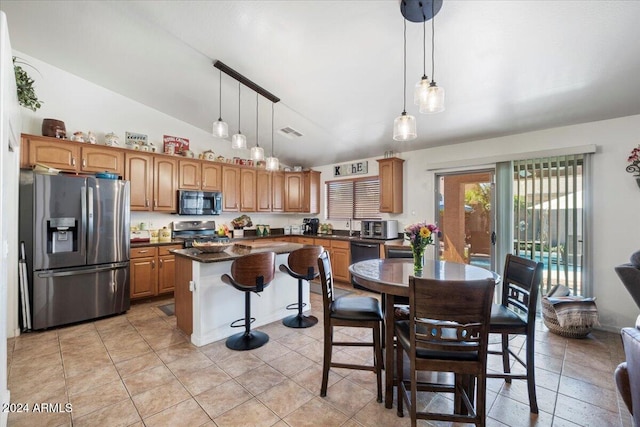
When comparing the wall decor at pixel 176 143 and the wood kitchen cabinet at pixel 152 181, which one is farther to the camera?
the wall decor at pixel 176 143

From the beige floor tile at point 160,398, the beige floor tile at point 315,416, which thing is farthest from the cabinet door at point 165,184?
the beige floor tile at point 315,416

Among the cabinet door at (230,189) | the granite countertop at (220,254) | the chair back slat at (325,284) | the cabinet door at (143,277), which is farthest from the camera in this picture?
the cabinet door at (230,189)

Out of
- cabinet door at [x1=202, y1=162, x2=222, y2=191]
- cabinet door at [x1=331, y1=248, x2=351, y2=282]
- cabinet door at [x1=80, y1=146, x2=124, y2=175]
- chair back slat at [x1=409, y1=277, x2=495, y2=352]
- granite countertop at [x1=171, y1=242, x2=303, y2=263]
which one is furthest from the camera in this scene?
cabinet door at [x1=331, y1=248, x2=351, y2=282]

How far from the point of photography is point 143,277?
13.3ft

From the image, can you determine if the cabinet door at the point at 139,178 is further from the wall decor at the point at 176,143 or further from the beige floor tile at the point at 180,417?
the beige floor tile at the point at 180,417

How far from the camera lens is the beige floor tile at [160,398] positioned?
189cm

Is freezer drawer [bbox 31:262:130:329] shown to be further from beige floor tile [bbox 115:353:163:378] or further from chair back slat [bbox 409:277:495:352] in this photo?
chair back slat [bbox 409:277:495:352]

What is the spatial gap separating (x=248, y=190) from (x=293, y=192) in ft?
3.43

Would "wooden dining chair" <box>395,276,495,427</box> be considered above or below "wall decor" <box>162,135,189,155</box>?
below

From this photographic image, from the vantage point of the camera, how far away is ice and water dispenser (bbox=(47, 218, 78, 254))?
320 centimetres

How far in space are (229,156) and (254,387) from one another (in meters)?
4.57

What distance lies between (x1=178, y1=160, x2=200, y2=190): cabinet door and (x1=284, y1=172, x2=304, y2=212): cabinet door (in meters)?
1.89

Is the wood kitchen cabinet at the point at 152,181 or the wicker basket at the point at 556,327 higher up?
the wood kitchen cabinet at the point at 152,181

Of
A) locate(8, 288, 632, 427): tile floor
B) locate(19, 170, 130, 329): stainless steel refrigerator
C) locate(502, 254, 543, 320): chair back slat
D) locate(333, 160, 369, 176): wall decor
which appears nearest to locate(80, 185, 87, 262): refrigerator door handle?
locate(19, 170, 130, 329): stainless steel refrigerator
